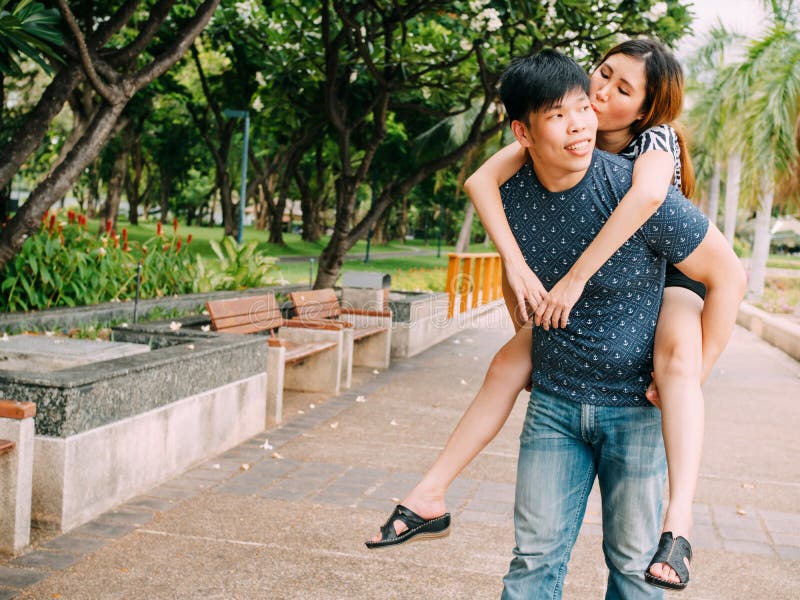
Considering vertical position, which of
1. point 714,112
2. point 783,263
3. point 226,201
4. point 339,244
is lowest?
point 339,244

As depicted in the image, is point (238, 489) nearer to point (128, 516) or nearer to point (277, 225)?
point (128, 516)

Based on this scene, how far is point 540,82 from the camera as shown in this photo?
8.07 ft

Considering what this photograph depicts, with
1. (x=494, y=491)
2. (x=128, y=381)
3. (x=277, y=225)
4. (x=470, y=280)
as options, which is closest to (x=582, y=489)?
(x=128, y=381)

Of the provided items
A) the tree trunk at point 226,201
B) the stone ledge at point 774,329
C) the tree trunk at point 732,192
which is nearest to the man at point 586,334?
the stone ledge at point 774,329

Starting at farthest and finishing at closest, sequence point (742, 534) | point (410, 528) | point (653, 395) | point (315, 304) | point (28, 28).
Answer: point (315, 304)
point (28, 28)
point (742, 534)
point (410, 528)
point (653, 395)

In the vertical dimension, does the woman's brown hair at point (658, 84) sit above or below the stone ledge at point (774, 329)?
above

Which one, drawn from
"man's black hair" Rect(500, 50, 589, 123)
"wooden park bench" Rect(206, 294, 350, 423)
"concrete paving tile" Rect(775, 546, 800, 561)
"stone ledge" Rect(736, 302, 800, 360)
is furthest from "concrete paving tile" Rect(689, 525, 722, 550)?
"stone ledge" Rect(736, 302, 800, 360)

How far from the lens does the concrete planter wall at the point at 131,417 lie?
477cm

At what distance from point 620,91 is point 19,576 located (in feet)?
10.7

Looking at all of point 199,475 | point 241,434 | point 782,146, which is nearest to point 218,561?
point 199,475

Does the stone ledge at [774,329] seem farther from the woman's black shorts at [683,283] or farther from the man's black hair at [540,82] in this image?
the man's black hair at [540,82]

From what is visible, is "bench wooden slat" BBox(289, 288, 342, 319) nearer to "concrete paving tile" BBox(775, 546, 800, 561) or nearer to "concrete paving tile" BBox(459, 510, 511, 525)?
"concrete paving tile" BBox(459, 510, 511, 525)

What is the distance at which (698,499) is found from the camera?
20.4ft

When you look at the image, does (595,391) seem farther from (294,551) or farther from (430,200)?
(430,200)
